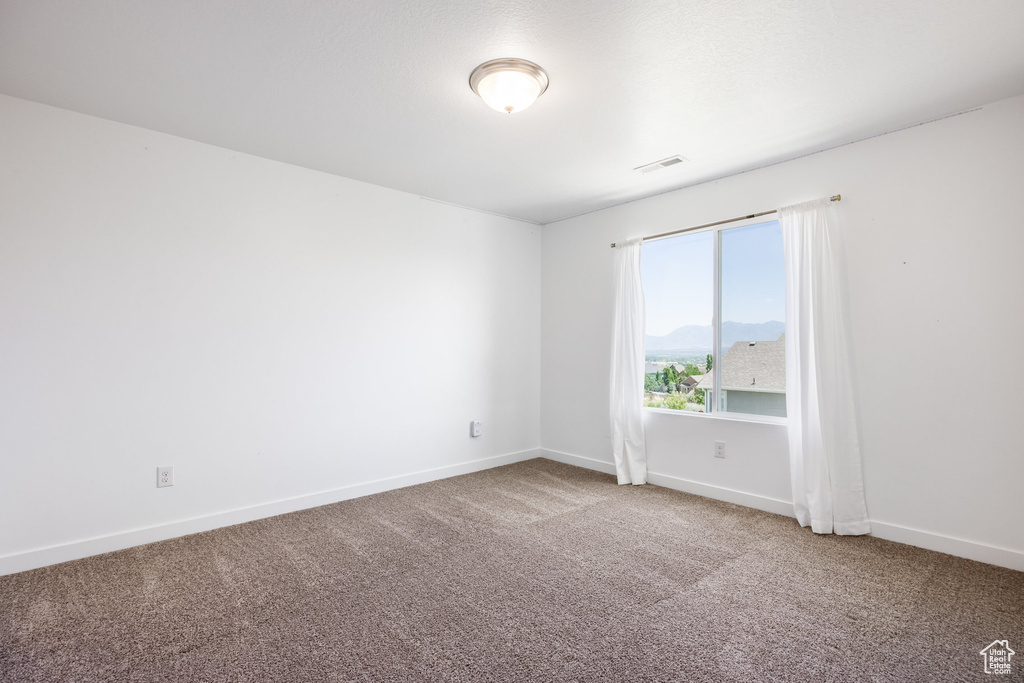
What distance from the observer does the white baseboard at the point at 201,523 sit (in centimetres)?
252

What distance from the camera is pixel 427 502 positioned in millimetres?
3631

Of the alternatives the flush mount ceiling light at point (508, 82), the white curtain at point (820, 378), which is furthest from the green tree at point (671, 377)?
the flush mount ceiling light at point (508, 82)

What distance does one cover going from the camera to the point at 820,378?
309 cm

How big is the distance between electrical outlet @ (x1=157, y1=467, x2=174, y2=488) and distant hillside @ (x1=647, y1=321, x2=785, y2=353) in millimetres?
3724

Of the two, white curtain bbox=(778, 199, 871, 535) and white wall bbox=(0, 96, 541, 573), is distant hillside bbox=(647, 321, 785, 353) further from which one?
white wall bbox=(0, 96, 541, 573)

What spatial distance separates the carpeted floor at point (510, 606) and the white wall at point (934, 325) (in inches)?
13.1

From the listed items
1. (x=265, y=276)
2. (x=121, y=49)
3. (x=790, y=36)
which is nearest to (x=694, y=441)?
(x=790, y=36)

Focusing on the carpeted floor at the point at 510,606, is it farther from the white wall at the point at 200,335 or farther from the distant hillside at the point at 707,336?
the distant hillside at the point at 707,336

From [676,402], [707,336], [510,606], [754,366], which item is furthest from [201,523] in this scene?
[754,366]

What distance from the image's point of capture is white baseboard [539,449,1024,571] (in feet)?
8.23

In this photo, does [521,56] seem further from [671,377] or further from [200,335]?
[671,377]

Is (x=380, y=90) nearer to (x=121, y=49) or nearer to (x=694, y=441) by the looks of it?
(x=121, y=49)

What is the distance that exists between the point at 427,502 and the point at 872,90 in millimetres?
3782

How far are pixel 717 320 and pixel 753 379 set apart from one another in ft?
1.75
